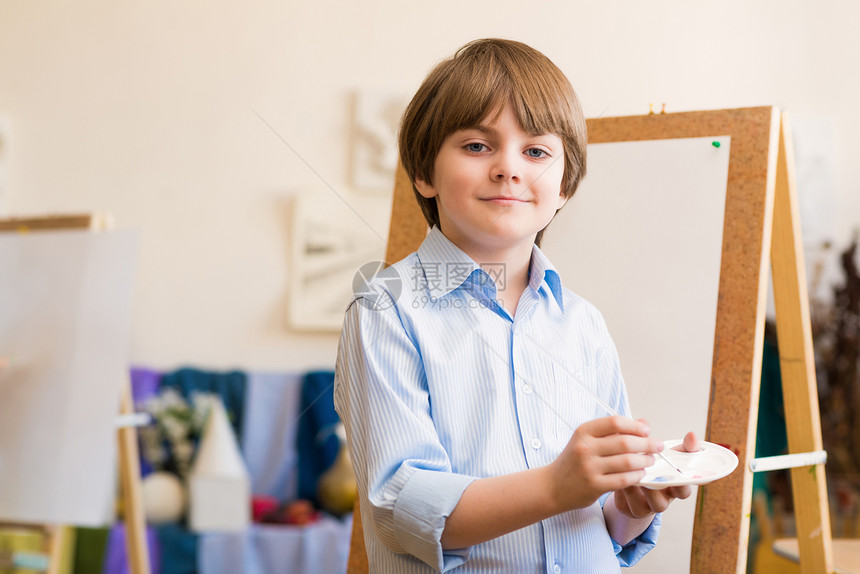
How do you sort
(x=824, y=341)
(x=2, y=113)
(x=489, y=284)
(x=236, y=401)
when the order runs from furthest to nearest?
(x=2, y=113) → (x=236, y=401) → (x=824, y=341) → (x=489, y=284)

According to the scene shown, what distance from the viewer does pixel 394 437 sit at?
0.68 meters

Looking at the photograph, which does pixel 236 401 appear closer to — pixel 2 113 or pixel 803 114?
pixel 2 113

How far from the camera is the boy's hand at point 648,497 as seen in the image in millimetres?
712

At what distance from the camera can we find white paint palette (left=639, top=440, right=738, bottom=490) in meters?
0.65

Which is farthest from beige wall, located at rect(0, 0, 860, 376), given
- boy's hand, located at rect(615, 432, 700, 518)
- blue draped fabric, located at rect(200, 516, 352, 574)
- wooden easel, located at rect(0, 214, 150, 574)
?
boy's hand, located at rect(615, 432, 700, 518)

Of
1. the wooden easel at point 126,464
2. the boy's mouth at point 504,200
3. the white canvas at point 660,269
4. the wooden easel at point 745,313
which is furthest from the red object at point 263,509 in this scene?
the boy's mouth at point 504,200

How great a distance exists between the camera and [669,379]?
0.96 m

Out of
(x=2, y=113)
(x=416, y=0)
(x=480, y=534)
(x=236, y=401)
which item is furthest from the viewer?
(x=2, y=113)

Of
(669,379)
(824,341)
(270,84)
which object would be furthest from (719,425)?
(270,84)

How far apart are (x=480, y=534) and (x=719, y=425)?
431 mm

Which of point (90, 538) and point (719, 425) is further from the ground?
point (719, 425)

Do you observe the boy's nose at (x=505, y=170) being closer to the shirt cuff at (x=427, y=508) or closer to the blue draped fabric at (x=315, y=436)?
the shirt cuff at (x=427, y=508)

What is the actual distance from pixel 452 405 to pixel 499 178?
228 millimetres

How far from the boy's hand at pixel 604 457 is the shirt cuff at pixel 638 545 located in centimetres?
21
